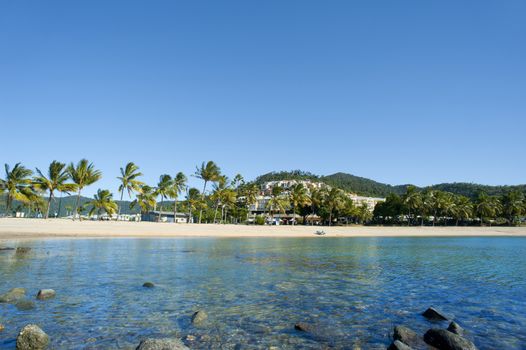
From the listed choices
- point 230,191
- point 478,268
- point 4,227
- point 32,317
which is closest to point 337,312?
point 32,317

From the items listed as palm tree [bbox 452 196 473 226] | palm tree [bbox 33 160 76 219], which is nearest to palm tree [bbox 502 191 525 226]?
palm tree [bbox 452 196 473 226]

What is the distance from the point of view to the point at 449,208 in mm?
110750

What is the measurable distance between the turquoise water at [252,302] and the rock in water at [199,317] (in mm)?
224

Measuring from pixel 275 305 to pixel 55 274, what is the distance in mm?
11478

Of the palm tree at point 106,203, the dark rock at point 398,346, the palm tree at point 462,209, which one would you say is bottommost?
the dark rock at point 398,346

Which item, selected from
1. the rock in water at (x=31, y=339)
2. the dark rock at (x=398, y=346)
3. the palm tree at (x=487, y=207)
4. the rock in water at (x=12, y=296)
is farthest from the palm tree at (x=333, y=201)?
the rock in water at (x=31, y=339)

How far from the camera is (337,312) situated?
1161cm

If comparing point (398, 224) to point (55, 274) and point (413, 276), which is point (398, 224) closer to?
point (413, 276)

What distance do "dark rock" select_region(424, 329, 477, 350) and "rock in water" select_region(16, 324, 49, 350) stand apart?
889 centimetres

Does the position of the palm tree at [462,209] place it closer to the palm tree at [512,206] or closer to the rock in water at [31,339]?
the palm tree at [512,206]

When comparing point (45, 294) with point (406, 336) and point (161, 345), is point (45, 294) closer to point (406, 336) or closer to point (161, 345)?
point (161, 345)

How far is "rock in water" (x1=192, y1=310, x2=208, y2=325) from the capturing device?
1007 cm

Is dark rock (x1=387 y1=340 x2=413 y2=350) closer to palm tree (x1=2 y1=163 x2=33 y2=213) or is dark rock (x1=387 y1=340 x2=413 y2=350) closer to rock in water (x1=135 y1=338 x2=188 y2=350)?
rock in water (x1=135 y1=338 x2=188 y2=350)

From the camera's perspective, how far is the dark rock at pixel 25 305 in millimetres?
10992
